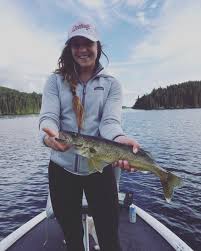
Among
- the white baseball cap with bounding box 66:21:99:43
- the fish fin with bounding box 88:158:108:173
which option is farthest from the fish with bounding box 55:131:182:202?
the white baseball cap with bounding box 66:21:99:43

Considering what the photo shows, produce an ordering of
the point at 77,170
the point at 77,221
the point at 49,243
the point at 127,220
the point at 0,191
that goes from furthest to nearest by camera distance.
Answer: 1. the point at 0,191
2. the point at 127,220
3. the point at 49,243
4. the point at 77,221
5. the point at 77,170

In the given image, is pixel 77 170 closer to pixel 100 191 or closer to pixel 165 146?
pixel 100 191

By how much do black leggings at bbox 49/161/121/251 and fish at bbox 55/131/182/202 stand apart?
10.0 inches

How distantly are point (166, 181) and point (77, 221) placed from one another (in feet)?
4.67

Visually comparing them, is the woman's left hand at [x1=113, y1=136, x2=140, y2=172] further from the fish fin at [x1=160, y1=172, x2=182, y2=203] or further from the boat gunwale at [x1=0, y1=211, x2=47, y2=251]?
the boat gunwale at [x1=0, y1=211, x2=47, y2=251]

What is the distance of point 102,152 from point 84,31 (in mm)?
1687

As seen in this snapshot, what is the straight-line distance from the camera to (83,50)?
4.52 meters

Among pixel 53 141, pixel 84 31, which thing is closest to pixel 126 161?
pixel 53 141

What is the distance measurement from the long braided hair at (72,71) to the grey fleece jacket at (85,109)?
7 cm

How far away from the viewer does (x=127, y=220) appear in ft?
26.6

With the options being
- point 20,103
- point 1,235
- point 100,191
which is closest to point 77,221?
point 100,191

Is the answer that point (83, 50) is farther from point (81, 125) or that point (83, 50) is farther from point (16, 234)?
point (16, 234)

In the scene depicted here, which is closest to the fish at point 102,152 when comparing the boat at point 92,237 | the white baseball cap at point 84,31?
the white baseball cap at point 84,31

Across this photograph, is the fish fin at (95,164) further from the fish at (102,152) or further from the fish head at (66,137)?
the fish head at (66,137)
